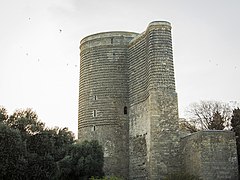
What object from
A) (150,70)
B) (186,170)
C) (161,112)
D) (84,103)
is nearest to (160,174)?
(186,170)

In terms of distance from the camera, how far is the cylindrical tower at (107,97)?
27.5 metres

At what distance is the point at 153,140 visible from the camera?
75.1 ft

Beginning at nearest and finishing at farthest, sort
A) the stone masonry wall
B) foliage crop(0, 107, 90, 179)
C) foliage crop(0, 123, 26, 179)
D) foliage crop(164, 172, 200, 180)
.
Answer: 1. foliage crop(0, 123, 26, 179)
2. foliage crop(0, 107, 90, 179)
3. foliage crop(164, 172, 200, 180)
4. the stone masonry wall

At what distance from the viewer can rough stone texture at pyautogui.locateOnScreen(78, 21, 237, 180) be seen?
20.7 meters

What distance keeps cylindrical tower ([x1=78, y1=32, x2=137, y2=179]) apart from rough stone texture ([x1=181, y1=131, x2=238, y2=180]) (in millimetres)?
7674

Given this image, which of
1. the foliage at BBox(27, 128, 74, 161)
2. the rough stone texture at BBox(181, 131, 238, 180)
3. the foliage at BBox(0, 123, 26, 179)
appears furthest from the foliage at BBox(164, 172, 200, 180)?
the foliage at BBox(0, 123, 26, 179)

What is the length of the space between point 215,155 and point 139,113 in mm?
6819

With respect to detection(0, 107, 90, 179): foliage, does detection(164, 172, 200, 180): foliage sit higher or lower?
lower

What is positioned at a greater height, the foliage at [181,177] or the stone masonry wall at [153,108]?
the stone masonry wall at [153,108]

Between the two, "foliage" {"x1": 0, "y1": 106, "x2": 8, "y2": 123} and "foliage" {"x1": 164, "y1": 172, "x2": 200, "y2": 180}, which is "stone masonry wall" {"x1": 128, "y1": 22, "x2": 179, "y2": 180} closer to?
"foliage" {"x1": 164, "y1": 172, "x2": 200, "y2": 180}

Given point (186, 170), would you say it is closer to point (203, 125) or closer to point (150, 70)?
point (150, 70)

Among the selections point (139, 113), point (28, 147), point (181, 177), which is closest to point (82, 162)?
point (28, 147)

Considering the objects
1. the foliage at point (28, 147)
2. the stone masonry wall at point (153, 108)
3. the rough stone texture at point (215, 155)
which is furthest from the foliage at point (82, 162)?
the rough stone texture at point (215, 155)

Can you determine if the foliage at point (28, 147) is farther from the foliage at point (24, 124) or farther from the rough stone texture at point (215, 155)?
the rough stone texture at point (215, 155)
